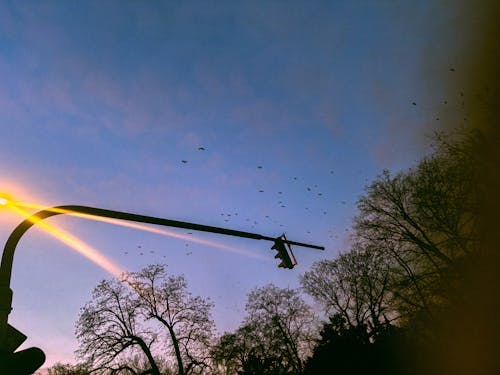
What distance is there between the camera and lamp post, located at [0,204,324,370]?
3576 mm

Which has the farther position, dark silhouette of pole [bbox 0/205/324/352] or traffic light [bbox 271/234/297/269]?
traffic light [bbox 271/234/297/269]

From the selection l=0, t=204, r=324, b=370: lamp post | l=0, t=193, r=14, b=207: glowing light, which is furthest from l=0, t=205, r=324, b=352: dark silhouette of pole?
l=0, t=193, r=14, b=207: glowing light

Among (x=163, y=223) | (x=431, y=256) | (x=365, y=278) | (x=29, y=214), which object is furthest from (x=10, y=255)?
(x=365, y=278)

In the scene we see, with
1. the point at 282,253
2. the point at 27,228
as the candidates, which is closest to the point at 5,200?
the point at 27,228

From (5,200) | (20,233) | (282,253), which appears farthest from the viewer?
(282,253)

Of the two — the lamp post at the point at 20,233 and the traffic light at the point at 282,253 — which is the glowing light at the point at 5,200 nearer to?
the lamp post at the point at 20,233

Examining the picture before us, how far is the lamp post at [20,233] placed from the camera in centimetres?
358

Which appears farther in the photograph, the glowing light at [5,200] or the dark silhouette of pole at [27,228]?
the glowing light at [5,200]

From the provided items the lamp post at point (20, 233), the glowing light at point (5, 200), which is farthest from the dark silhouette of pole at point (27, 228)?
the glowing light at point (5, 200)

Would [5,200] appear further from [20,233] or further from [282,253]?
[282,253]

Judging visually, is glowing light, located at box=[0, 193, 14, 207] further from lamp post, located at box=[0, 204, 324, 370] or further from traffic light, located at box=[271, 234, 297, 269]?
traffic light, located at box=[271, 234, 297, 269]

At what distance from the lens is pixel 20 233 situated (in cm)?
397

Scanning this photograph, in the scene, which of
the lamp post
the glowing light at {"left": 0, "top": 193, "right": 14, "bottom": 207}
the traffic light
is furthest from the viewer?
the traffic light

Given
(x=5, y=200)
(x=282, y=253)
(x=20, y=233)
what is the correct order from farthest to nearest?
(x=282, y=253) → (x=5, y=200) → (x=20, y=233)
